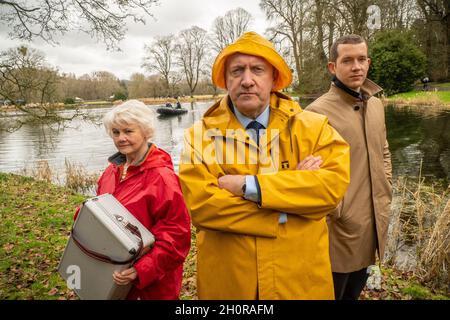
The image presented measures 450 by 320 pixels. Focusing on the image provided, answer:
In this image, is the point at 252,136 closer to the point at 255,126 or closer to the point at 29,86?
the point at 255,126

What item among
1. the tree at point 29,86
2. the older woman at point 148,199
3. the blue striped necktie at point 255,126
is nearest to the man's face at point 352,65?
the blue striped necktie at point 255,126

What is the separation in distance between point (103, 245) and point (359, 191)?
1.71 meters

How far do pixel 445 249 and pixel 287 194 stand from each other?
3.60m

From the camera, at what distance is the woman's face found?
6.63 feet

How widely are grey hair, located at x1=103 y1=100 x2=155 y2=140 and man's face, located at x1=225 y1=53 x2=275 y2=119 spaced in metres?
0.71

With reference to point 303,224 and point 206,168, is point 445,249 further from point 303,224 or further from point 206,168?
point 206,168

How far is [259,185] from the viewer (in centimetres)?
149

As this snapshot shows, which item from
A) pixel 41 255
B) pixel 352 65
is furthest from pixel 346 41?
pixel 41 255

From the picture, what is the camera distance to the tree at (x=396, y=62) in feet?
78.6

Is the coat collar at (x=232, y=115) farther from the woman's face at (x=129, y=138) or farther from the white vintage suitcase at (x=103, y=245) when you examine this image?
the white vintage suitcase at (x=103, y=245)

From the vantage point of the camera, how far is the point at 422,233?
176 inches
